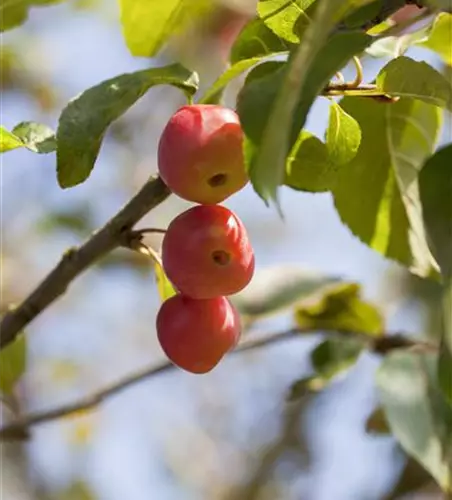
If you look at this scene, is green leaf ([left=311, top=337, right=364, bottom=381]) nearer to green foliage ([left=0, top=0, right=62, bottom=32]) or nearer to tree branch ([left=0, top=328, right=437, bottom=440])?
tree branch ([left=0, top=328, right=437, bottom=440])

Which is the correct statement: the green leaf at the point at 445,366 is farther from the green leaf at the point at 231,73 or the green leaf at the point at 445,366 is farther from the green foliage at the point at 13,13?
the green foliage at the point at 13,13

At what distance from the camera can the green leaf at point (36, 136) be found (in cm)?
73

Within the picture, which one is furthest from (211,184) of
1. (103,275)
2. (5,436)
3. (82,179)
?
(103,275)

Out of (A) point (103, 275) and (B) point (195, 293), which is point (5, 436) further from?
(A) point (103, 275)

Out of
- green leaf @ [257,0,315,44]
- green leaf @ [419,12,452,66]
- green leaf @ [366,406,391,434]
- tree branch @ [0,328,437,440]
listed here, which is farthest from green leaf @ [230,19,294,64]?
green leaf @ [366,406,391,434]

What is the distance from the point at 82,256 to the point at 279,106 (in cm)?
33

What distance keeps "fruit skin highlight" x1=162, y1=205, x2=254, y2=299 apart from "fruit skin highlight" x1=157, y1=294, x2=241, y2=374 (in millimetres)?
41

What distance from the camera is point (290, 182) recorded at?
776mm

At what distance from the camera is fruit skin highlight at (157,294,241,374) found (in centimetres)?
76

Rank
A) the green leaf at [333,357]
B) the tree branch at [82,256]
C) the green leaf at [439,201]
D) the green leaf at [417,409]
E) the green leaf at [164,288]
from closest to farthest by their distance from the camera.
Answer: the green leaf at [439,201] → the tree branch at [82,256] → the green leaf at [164,288] → the green leaf at [417,409] → the green leaf at [333,357]

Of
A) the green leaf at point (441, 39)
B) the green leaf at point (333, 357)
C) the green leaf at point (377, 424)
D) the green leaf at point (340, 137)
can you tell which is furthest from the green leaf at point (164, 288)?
the green leaf at point (377, 424)

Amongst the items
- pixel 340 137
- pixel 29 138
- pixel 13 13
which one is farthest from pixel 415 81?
pixel 13 13

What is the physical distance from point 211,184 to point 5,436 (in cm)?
63

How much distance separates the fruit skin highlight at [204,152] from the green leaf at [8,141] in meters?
0.14
